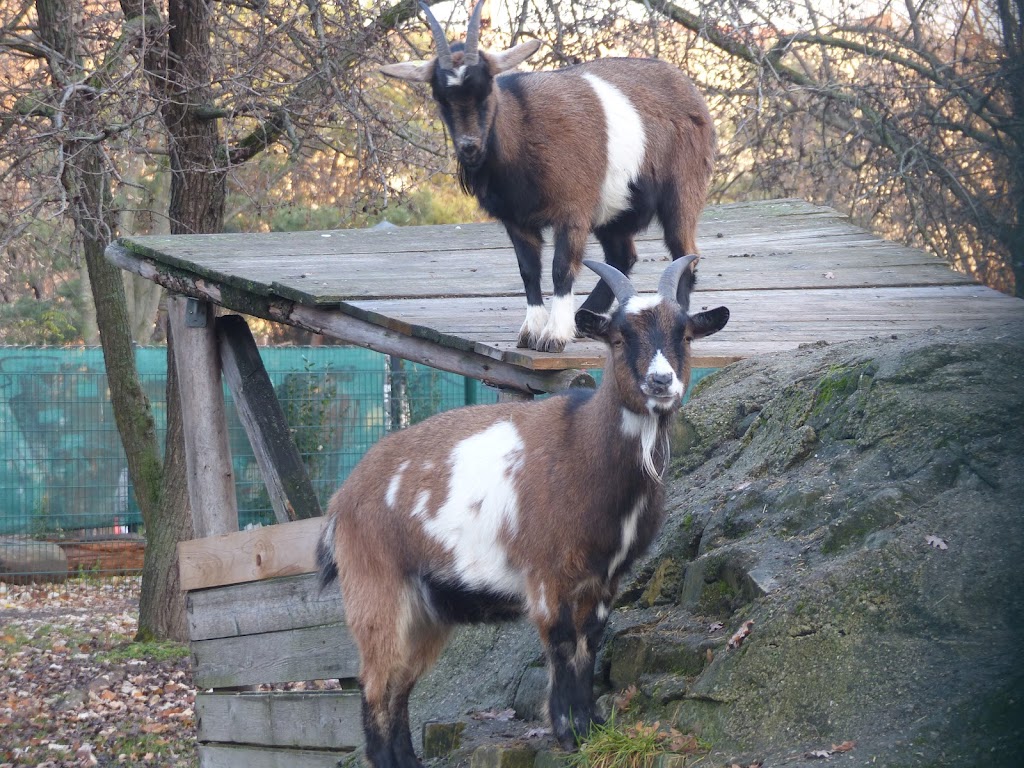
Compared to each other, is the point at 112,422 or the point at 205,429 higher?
the point at 205,429

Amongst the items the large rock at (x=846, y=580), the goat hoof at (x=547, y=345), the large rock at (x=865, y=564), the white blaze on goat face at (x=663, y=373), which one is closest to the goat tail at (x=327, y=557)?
the large rock at (x=846, y=580)

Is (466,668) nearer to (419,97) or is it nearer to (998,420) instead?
(998,420)

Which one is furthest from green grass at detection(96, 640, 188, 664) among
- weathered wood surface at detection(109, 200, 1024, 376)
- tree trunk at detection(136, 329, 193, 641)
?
weathered wood surface at detection(109, 200, 1024, 376)

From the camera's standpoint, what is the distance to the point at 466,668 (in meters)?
6.32

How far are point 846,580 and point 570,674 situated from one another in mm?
1078

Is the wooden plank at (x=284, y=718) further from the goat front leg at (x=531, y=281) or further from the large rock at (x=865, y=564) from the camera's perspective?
the goat front leg at (x=531, y=281)

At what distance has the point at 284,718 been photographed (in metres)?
7.21

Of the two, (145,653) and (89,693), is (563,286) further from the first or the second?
(145,653)

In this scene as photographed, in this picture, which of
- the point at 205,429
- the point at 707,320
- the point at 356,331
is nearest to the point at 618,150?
the point at 356,331

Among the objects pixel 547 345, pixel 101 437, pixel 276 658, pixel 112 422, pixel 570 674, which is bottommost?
pixel 101 437

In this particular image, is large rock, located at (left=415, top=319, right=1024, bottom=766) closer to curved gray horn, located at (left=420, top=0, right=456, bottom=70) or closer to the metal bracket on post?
curved gray horn, located at (left=420, top=0, right=456, bottom=70)

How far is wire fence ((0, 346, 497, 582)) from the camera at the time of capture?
13.6 meters

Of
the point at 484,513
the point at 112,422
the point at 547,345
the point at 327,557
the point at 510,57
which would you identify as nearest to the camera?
the point at 484,513

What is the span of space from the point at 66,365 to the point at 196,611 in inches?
292
